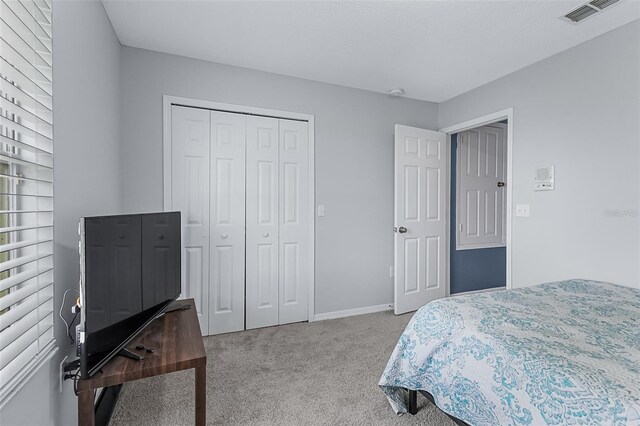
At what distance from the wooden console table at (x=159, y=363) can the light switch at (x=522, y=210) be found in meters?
2.84

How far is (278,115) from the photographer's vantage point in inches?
118

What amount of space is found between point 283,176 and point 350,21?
1.43 meters

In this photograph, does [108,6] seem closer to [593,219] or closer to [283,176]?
[283,176]

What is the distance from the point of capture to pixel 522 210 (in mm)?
2854

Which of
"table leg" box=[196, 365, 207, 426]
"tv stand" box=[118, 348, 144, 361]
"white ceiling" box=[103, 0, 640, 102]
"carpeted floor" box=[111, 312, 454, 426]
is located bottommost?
"carpeted floor" box=[111, 312, 454, 426]

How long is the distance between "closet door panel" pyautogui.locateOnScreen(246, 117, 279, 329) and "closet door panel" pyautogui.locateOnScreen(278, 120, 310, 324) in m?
0.06

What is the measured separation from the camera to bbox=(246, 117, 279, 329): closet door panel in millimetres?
2918

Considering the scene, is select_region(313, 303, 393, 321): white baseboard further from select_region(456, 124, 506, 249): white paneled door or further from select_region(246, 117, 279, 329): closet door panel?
select_region(456, 124, 506, 249): white paneled door

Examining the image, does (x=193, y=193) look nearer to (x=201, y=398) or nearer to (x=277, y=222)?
(x=277, y=222)

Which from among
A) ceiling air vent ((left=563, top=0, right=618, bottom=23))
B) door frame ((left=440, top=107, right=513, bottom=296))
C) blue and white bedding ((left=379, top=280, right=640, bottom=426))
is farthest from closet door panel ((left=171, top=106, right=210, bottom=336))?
ceiling air vent ((left=563, top=0, right=618, bottom=23))

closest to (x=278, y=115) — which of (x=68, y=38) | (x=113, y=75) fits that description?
(x=113, y=75)

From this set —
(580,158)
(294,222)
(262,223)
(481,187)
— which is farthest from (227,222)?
(481,187)

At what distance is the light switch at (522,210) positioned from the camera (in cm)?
282

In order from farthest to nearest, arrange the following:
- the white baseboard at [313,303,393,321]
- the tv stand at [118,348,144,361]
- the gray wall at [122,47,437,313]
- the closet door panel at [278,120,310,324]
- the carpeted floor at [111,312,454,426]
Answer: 1. the white baseboard at [313,303,393,321]
2. the closet door panel at [278,120,310,324]
3. the gray wall at [122,47,437,313]
4. the carpeted floor at [111,312,454,426]
5. the tv stand at [118,348,144,361]
